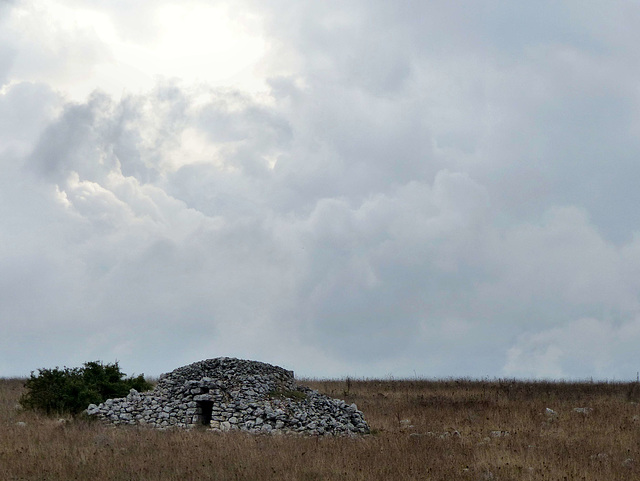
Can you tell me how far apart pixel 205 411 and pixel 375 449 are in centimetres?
848

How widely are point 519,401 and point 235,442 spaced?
17.4 m

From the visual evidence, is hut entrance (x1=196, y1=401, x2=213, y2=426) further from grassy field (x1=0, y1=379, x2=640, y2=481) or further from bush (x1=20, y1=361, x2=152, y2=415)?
bush (x1=20, y1=361, x2=152, y2=415)

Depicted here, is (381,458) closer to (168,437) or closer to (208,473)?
(208,473)

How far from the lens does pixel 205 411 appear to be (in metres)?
26.3

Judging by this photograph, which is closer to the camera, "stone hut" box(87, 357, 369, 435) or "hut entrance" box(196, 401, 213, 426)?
"stone hut" box(87, 357, 369, 435)

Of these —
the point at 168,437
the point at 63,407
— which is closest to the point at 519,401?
the point at 168,437

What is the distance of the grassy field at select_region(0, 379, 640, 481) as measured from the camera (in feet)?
56.4

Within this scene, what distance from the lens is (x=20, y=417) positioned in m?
27.0

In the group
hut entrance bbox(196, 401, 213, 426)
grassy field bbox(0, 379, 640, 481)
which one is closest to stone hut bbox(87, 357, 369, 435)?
hut entrance bbox(196, 401, 213, 426)

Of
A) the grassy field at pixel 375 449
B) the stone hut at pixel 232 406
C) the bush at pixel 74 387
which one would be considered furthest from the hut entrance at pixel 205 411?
the bush at pixel 74 387

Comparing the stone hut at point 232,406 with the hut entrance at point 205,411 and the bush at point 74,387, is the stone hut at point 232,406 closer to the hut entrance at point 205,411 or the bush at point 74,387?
the hut entrance at point 205,411

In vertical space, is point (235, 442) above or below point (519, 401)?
below

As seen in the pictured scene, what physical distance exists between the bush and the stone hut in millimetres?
2149

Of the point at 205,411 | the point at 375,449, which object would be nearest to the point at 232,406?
the point at 205,411
